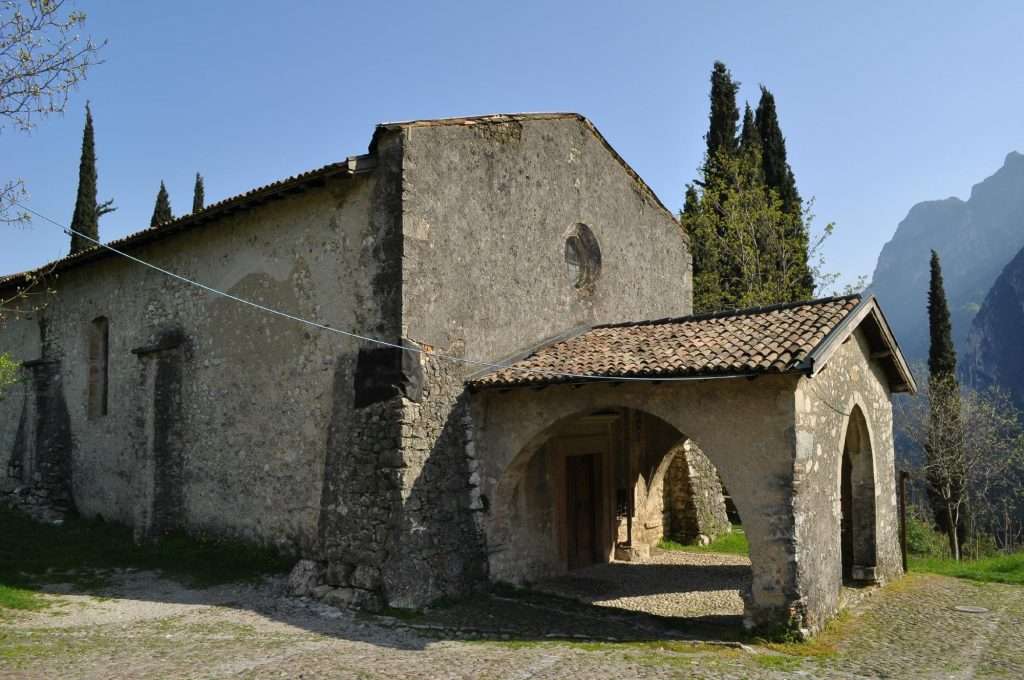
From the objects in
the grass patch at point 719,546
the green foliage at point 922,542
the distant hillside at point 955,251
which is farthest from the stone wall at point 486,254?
the distant hillside at point 955,251

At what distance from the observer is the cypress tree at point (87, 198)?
85.4ft

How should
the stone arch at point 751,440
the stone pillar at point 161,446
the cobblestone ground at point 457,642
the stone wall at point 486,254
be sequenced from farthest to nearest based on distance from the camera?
the stone pillar at point 161,446 → the stone wall at point 486,254 → the stone arch at point 751,440 → the cobblestone ground at point 457,642

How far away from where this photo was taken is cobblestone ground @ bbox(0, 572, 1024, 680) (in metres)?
7.39

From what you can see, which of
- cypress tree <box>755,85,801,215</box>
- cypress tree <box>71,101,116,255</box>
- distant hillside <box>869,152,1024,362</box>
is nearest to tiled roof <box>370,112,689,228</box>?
cypress tree <box>755,85,801,215</box>

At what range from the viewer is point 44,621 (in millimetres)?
9258

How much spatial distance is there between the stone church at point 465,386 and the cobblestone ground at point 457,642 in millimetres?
653

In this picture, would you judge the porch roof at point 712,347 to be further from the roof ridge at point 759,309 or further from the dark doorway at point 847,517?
the dark doorway at point 847,517

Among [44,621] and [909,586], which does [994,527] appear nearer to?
[909,586]

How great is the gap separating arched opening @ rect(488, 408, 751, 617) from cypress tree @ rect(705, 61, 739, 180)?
14929mm

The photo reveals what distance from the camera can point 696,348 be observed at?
988 centimetres

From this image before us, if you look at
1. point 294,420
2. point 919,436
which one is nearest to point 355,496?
point 294,420

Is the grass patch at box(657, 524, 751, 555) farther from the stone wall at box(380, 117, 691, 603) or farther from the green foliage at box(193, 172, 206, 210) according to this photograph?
the green foliage at box(193, 172, 206, 210)

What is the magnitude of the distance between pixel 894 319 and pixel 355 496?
142794mm

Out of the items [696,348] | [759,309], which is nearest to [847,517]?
[759,309]
